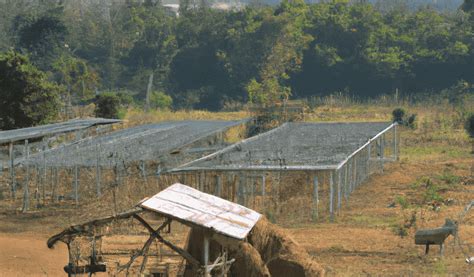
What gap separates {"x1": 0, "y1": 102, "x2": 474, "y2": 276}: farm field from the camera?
1778 centimetres

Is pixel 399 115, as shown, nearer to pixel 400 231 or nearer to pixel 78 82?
pixel 78 82

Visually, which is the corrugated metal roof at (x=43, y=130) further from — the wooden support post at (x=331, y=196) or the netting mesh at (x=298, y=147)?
the wooden support post at (x=331, y=196)

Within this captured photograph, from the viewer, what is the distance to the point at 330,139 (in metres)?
30.0

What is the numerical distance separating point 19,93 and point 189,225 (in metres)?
26.0

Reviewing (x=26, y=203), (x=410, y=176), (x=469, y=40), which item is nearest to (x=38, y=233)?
(x=26, y=203)

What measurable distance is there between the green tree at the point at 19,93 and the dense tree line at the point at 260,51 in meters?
22.5

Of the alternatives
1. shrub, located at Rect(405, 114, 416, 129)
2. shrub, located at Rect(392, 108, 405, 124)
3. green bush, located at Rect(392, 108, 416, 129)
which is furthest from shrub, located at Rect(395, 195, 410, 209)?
shrub, located at Rect(392, 108, 405, 124)

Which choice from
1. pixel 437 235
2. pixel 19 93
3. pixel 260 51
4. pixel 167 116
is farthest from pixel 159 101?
pixel 437 235

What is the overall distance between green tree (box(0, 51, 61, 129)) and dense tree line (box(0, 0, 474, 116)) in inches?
888

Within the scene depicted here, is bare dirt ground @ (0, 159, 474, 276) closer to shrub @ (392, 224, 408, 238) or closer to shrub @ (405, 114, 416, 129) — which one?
shrub @ (392, 224, 408, 238)

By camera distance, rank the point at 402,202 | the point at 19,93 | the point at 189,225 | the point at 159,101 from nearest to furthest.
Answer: the point at 189,225, the point at 402,202, the point at 19,93, the point at 159,101

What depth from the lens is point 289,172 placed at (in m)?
23.9

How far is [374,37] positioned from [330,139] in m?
36.9

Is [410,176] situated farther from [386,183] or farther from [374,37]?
[374,37]
